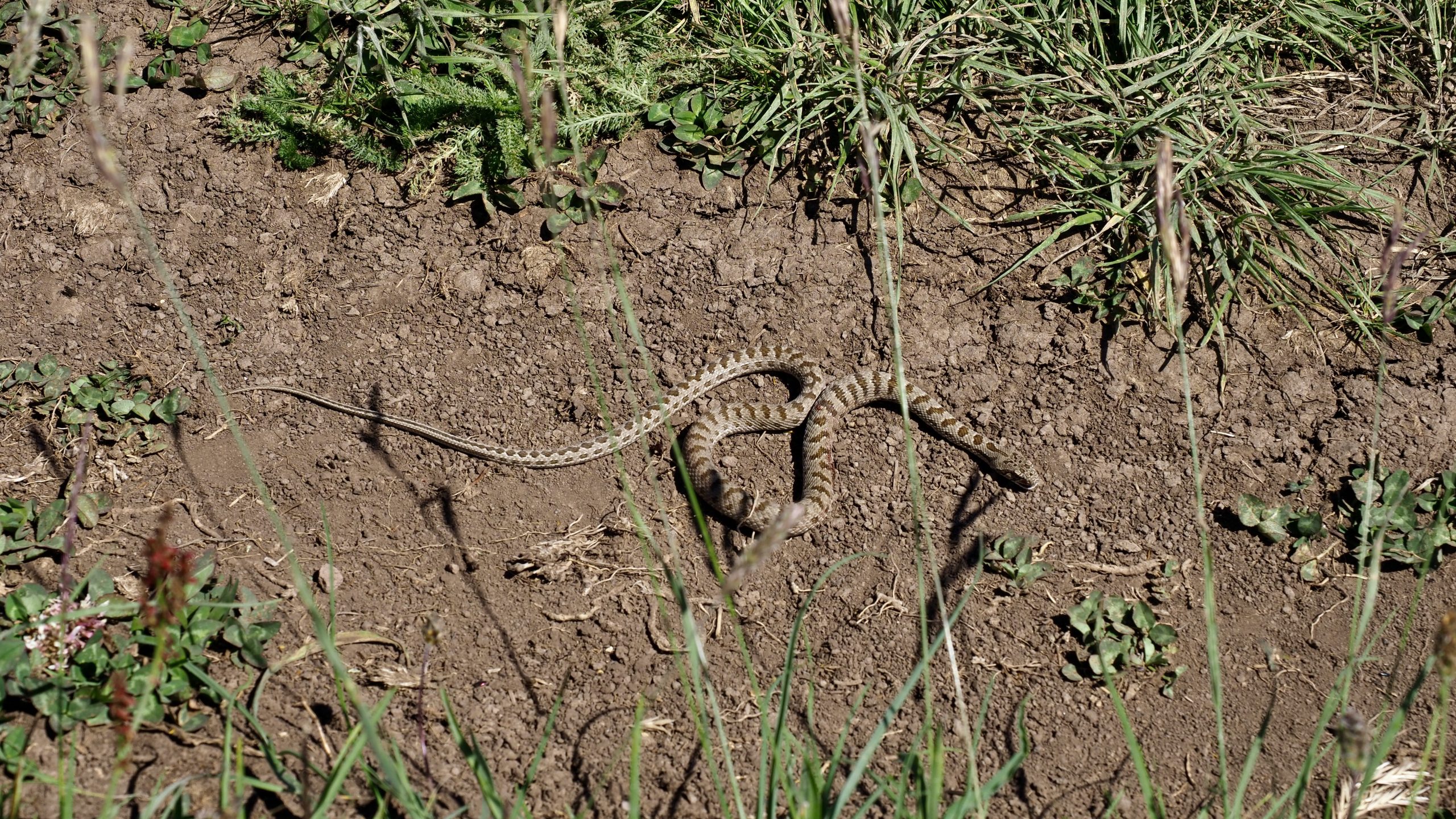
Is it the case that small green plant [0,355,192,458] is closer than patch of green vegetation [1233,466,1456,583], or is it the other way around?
patch of green vegetation [1233,466,1456,583]

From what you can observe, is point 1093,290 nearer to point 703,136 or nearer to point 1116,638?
point 1116,638

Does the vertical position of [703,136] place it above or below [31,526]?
above

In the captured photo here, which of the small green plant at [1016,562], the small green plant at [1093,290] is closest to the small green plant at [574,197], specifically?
the small green plant at [1093,290]

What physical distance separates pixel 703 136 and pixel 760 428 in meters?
1.96

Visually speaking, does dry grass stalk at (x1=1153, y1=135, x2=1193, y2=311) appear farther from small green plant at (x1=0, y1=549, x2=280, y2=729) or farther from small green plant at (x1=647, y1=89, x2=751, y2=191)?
small green plant at (x1=0, y1=549, x2=280, y2=729)

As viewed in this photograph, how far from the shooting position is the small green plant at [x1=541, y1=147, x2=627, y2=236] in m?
6.66

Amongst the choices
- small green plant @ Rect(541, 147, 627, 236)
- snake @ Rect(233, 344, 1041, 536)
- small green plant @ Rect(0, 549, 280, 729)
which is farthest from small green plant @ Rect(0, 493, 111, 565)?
small green plant @ Rect(541, 147, 627, 236)

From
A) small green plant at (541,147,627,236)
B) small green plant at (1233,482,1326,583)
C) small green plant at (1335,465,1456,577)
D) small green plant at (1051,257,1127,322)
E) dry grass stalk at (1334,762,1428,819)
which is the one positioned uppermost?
small green plant at (541,147,627,236)

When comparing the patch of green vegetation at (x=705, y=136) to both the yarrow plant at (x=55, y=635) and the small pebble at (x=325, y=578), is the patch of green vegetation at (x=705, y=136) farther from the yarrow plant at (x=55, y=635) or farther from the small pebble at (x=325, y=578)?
the yarrow plant at (x=55, y=635)

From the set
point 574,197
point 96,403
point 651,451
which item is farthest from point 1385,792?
point 96,403

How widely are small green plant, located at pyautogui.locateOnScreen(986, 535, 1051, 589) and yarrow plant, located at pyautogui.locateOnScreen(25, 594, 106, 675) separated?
421 centimetres

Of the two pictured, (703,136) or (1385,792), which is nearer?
(1385,792)

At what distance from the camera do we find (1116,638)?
5.17 m

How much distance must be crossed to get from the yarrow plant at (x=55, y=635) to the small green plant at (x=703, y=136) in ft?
13.8
